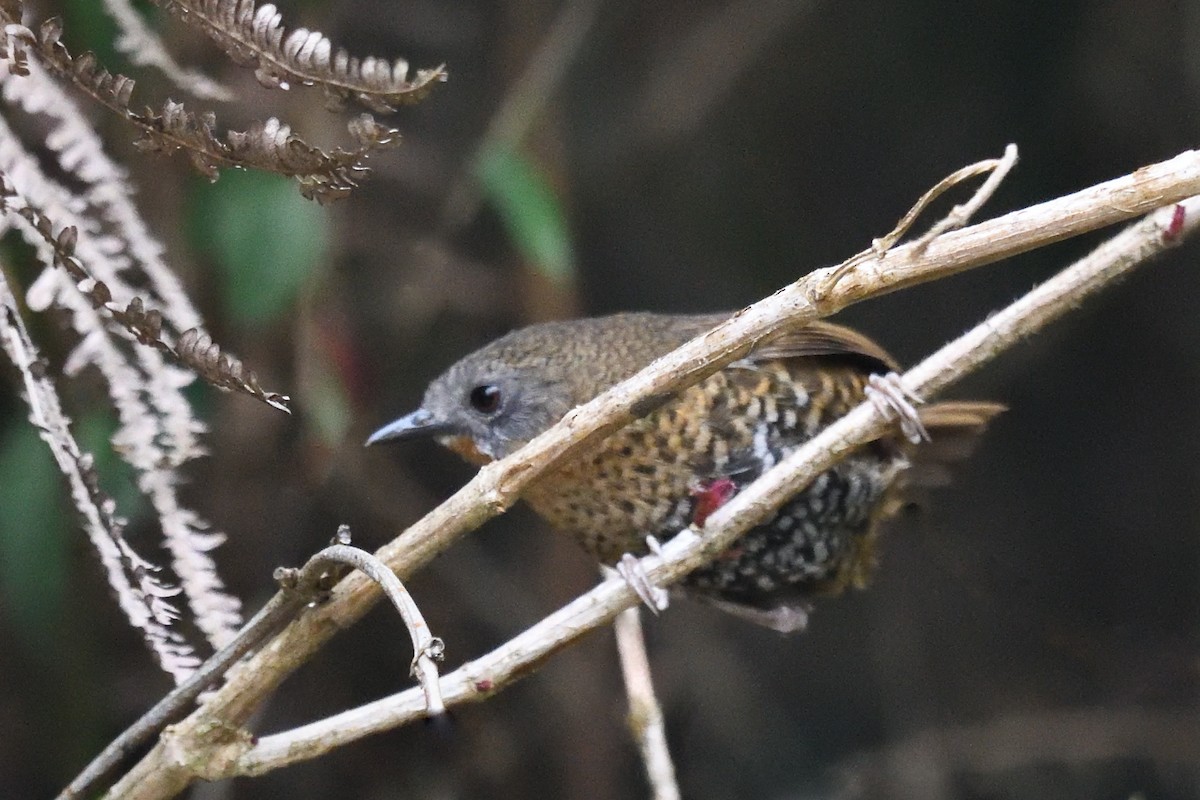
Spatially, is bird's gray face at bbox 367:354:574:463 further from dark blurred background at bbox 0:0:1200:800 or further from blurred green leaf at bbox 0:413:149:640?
dark blurred background at bbox 0:0:1200:800

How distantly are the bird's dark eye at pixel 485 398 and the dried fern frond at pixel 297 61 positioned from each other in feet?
3.90

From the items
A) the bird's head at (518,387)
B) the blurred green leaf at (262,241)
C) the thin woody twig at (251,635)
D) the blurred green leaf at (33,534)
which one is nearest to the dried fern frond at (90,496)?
the thin woody twig at (251,635)

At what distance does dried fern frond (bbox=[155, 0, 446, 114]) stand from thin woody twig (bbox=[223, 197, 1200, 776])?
0.66 meters

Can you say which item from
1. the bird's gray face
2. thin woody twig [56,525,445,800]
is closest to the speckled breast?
the bird's gray face

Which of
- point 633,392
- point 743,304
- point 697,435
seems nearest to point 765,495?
point 633,392

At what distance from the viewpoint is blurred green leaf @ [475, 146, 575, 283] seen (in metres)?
2.80

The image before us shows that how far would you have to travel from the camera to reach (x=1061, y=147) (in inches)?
142

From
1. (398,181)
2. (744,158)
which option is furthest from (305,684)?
(744,158)

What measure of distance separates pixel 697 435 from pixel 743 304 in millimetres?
1573

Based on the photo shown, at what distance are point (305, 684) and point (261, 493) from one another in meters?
0.61

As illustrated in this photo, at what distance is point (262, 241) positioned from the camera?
2.53 metres

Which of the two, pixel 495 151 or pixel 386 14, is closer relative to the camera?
pixel 495 151

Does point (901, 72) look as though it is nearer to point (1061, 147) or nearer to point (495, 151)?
point (1061, 147)

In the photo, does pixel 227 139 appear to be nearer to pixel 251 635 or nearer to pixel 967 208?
pixel 251 635
